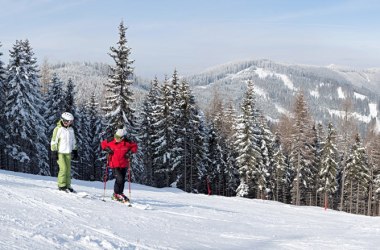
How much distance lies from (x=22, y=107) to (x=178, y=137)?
14.4 metres

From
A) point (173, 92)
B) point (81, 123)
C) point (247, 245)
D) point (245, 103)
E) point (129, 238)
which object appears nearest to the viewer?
Result: point (129, 238)

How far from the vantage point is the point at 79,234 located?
6879 millimetres

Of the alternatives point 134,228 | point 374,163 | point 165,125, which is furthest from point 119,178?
point 374,163

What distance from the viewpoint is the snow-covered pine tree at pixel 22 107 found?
36.1 metres

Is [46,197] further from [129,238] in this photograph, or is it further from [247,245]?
[247,245]

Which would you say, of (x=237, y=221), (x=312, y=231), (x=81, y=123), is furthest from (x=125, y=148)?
(x=81, y=123)

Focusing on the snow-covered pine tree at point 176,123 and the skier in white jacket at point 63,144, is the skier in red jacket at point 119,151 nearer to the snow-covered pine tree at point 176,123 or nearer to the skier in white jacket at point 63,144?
the skier in white jacket at point 63,144

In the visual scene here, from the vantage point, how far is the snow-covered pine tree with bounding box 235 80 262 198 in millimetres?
44000

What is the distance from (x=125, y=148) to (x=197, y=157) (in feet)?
108

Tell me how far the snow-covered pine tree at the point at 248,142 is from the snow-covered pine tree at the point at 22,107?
19.9m

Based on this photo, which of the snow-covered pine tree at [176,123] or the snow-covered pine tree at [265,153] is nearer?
the snow-covered pine tree at [176,123]

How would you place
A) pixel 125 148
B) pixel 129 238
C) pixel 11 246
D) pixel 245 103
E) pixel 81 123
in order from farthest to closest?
Answer: pixel 81 123 < pixel 245 103 < pixel 125 148 < pixel 129 238 < pixel 11 246

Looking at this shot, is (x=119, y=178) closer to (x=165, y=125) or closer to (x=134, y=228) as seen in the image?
(x=134, y=228)

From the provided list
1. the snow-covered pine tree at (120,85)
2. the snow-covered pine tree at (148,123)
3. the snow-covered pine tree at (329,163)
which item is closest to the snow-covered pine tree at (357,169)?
the snow-covered pine tree at (329,163)
